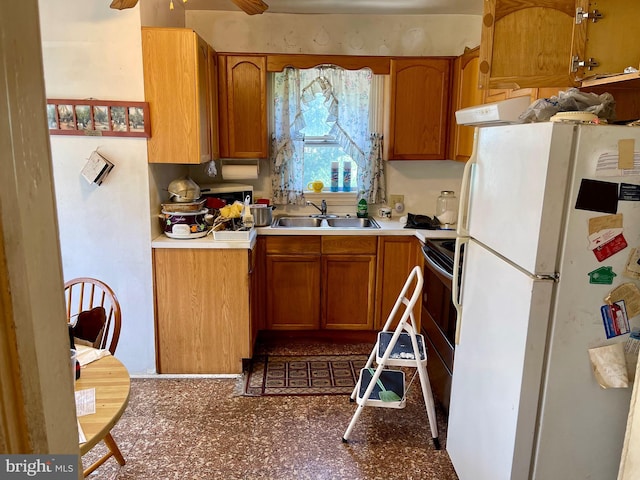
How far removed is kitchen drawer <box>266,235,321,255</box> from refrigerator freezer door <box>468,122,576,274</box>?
1686 millimetres

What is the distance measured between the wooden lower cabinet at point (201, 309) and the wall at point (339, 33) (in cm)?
173

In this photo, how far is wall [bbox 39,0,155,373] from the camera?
8.54 ft

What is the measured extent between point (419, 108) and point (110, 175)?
7.18ft

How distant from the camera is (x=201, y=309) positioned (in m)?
2.93

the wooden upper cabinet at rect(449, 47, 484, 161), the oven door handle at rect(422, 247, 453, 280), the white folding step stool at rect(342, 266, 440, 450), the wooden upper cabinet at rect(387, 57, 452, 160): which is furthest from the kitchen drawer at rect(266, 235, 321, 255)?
the wooden upper cabinet at rect(449, 47, 484, 161)

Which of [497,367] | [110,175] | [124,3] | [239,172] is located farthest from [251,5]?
[497,367]

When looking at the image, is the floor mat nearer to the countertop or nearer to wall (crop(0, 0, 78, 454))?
the countertop

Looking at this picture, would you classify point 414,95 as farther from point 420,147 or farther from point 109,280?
point 109,280

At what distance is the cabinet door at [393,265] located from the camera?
132 inches

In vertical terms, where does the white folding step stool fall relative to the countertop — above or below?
below

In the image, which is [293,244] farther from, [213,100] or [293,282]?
[213,100]

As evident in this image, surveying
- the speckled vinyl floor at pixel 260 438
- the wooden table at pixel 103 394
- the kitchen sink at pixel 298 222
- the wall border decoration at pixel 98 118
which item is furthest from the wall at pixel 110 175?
the wooden table at pixel 103 394

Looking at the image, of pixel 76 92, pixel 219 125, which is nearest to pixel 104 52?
pixel 76 92

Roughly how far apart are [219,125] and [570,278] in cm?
270
